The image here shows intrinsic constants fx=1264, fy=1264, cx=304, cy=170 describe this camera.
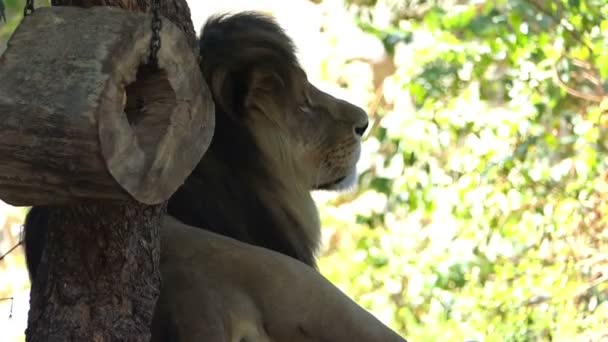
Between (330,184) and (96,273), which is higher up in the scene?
(96,273)

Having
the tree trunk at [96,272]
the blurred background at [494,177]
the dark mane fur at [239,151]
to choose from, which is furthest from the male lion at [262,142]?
the blurred background at [494,177]

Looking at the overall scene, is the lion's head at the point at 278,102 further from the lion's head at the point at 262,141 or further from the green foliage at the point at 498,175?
the green foliage at the point at 498,175

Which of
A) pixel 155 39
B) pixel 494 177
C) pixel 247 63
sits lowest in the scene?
pixel 494 177

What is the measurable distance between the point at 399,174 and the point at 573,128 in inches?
30.3

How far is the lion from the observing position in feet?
7.71

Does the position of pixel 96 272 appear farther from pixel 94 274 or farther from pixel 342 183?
pixel 342 183

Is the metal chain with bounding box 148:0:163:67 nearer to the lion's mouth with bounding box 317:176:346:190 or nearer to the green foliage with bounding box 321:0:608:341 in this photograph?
the lion's mouth with bounding box 317:176:346:190

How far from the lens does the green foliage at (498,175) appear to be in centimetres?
514

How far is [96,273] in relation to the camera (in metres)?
1.90

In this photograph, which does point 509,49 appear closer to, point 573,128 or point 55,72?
point 573,128

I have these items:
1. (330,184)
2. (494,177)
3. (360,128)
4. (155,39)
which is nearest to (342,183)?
(330,184)

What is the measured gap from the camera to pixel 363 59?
314 inches

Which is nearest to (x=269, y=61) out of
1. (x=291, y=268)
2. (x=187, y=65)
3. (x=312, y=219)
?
(x=312, y=219)

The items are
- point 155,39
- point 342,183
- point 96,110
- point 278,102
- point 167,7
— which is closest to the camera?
point 96,110
